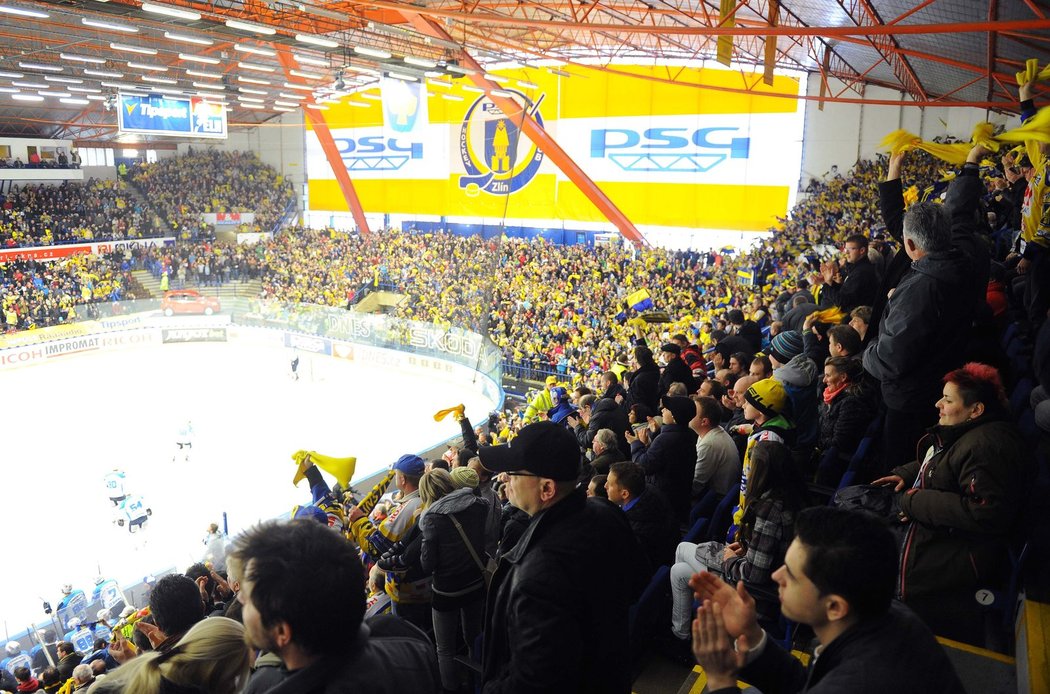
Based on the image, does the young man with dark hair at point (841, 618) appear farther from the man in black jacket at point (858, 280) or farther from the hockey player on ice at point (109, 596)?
the hockey player on ice at point (109, 596)

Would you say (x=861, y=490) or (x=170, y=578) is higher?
(x=861, y=490)

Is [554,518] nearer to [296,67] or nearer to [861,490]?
[861,490]

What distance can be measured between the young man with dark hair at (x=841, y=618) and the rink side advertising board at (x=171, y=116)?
17189mm

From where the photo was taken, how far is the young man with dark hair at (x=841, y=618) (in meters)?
1.31

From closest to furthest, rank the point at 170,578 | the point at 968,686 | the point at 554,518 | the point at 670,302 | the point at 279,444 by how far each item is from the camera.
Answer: the point at 554,518
the point at 968,686
the point at 170,578
the point at 279,444
the point at 670,302

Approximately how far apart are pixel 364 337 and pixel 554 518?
2006 centimetres

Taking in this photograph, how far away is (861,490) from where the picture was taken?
281 centimetres

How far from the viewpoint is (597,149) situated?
25188mm

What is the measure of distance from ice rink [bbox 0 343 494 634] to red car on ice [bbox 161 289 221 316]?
136 cm

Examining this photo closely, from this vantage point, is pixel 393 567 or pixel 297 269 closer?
pixel 393 567

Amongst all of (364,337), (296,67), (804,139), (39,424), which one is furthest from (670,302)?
(39,424)

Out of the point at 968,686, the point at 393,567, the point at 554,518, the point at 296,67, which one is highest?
the point at 296,67

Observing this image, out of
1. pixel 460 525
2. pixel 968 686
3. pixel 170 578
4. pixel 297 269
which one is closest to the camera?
pixel 968 686

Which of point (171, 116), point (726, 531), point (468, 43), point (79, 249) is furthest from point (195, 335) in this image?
point (726, 531)
